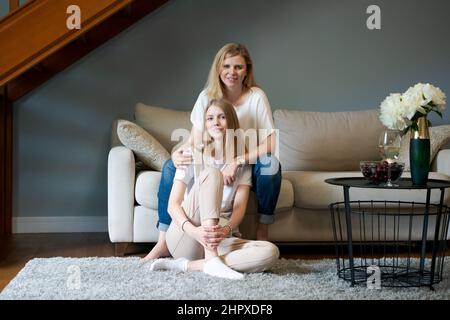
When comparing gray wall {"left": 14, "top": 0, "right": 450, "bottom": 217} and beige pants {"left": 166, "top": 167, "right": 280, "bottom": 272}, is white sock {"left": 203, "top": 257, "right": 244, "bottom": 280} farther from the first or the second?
gray wall {"left": 14, "top": 0, "right": 450, "bottom": 217}

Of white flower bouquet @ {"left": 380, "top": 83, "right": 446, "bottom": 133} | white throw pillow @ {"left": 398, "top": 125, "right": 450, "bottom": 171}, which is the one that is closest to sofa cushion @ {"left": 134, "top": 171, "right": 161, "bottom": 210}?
white flower bouquet @ {"left": 380, "top": 83, "right": 446, "bottom": 133}

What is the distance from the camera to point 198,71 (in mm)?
4375

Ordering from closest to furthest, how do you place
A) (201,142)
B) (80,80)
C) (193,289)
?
(193,289) → (201,142) → (80,80)

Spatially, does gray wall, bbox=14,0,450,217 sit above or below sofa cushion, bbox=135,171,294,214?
above

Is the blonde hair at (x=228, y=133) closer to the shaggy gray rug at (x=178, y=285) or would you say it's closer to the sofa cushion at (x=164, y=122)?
the shaggy gray rug at (x=178, y=285)

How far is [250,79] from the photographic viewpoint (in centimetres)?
334

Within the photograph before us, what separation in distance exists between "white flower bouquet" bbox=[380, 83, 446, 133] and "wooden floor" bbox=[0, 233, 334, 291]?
0.96 m

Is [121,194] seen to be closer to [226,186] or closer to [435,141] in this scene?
[226,186]

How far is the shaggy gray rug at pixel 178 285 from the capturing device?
8.11 ft

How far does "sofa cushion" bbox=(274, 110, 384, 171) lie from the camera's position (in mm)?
4016

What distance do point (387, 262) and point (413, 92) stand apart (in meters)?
0.89

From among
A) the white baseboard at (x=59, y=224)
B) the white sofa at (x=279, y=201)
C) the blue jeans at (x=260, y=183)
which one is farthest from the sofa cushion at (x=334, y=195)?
the white baseboard at (x=59, y=224)
